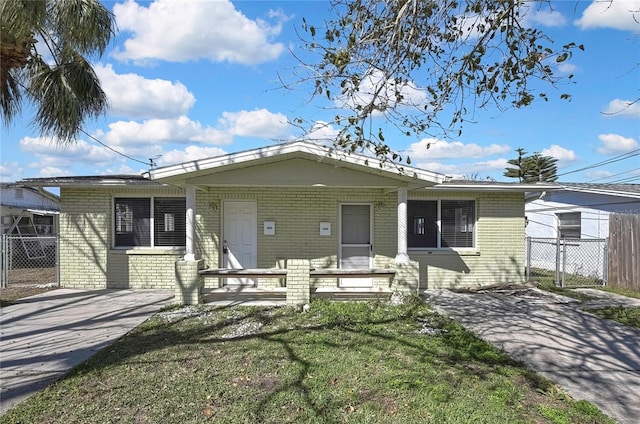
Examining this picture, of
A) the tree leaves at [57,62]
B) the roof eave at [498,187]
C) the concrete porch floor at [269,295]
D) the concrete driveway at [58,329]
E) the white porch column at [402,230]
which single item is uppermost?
the tree leaves at [57,62]

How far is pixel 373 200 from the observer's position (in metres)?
10.8

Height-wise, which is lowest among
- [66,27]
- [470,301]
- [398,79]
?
[470,301]

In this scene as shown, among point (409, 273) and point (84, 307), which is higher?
point (409, 273)

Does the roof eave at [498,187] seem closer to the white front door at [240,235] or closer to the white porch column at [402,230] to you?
the white porch column at [402,230]

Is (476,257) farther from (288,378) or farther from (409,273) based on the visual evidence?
(288,378)

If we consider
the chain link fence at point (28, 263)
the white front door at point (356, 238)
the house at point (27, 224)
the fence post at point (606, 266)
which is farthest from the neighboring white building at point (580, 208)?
the house at point (27, 224)

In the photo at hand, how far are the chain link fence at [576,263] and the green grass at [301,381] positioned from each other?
6.29 meters

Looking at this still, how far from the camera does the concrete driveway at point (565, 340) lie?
15.0ft

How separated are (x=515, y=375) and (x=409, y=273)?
163 inches

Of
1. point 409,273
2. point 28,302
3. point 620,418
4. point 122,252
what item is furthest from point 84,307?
point 620,418

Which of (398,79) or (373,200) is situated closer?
(398,79)

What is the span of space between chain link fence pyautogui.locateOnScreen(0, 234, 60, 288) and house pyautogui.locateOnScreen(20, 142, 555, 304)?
1418 millimetres

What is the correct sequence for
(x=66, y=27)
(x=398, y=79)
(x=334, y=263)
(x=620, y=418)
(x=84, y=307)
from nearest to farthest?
(x=620, y=418) < (x=398, y=79) < (x=66, y=27) < (x=84, y=307) < (x=334, y=263)

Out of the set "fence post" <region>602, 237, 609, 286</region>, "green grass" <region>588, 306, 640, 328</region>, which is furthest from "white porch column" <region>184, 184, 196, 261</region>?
"fence post" <region>602, 237, 609, 286</region>
